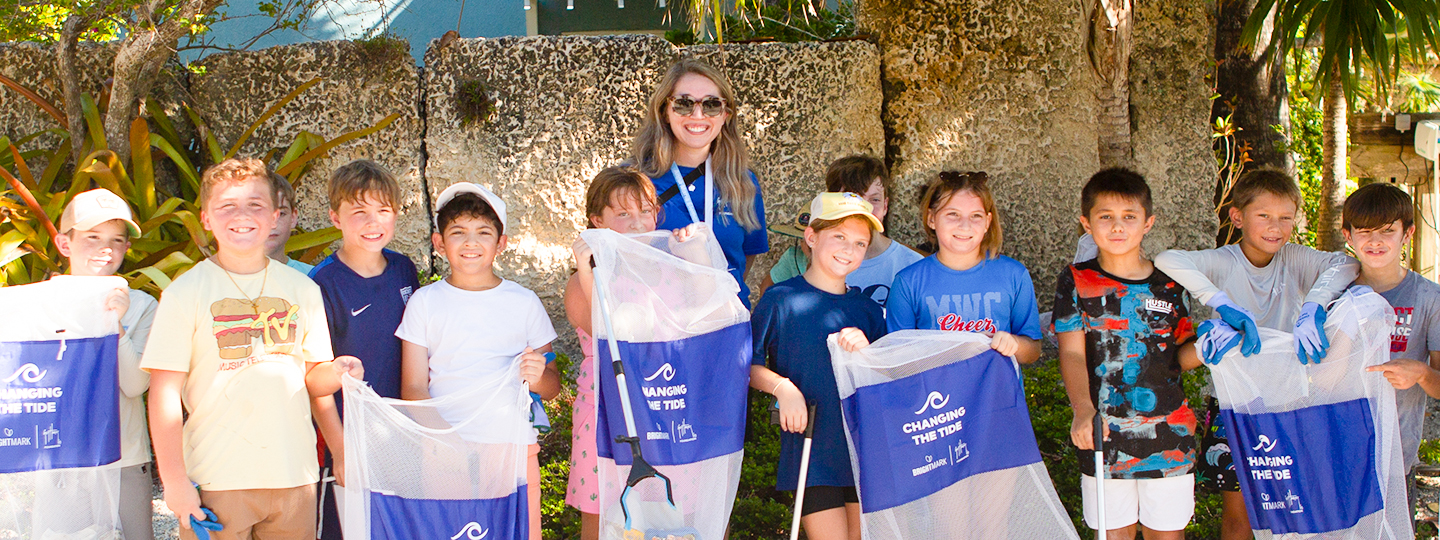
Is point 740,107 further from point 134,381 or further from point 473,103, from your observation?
point 134,381

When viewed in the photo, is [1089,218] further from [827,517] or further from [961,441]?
[827,517]

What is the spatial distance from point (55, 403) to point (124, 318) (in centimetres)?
30

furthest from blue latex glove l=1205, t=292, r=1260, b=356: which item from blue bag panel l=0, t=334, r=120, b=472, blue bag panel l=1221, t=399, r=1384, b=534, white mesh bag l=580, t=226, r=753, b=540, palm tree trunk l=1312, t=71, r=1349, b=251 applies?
palm tree trunk l=1312, t=71, r=1349, b=251

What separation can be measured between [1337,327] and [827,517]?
164 centimetres

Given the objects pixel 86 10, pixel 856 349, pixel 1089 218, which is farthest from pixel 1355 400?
pixel 86 10

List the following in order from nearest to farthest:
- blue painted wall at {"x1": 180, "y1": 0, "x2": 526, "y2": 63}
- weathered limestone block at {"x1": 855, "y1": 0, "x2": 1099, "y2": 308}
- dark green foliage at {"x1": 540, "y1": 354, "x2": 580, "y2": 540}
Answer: dark green foliage at {"x1": 540, "y1": 354, "x2": 580, "y2": 540} < weathered limestone block at {"x1": 855, "y1": 0, "x2": 1099, "y2": 308} < blue painted wall at {"x1": 180, "y1": 0, "x2": 526, "y2": 63}

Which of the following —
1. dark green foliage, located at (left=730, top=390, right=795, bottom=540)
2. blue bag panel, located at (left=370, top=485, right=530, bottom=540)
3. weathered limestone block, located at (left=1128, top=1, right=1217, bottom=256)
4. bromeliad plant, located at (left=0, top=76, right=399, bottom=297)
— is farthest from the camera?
weathered limestone block, located at (left=1128, top=1, right=1217, bottom=256)

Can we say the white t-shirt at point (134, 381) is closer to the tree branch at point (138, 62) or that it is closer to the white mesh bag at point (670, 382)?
the white mesh bag at point (670, 382)

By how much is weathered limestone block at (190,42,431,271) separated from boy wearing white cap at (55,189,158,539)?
1852 millimetres

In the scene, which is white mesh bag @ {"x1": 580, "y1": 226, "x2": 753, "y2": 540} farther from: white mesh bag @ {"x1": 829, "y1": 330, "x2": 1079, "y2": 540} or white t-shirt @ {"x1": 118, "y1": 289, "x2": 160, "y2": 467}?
white t-shirt @ {"x1": 118, "y1": 289, "x2": 160, "y2": 467}

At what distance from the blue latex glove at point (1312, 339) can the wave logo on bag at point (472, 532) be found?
2.48 m

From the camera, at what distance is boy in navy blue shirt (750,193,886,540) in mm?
3037

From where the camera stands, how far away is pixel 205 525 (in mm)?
2691

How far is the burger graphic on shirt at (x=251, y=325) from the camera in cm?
272
